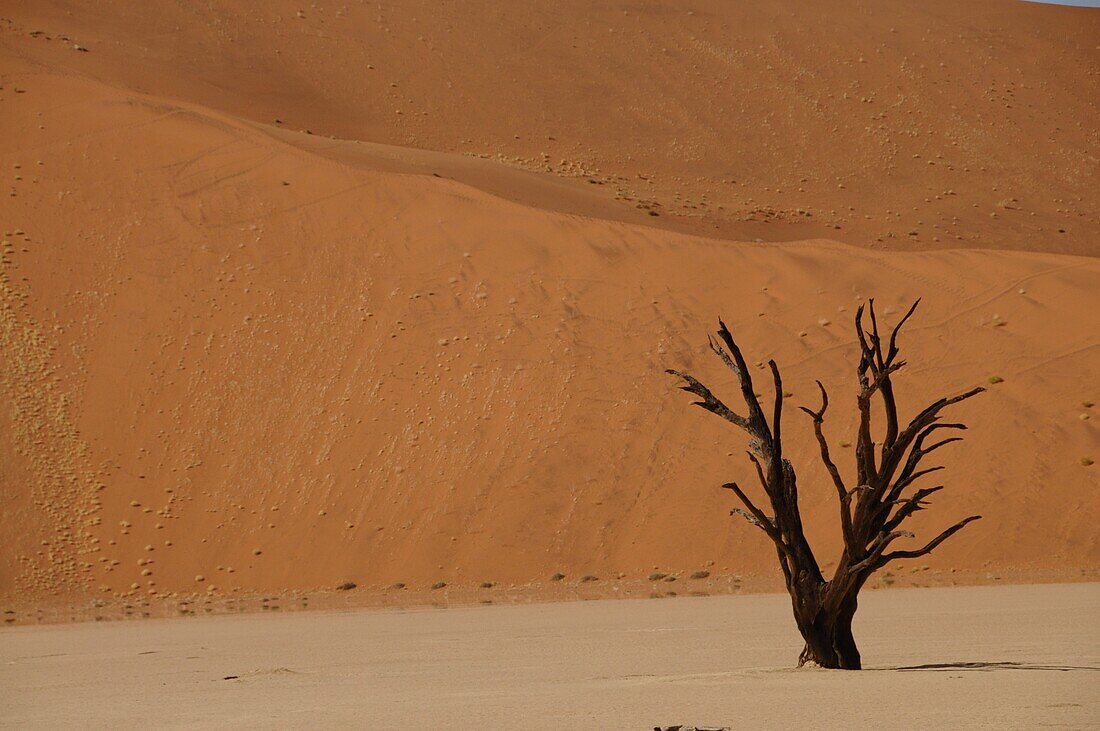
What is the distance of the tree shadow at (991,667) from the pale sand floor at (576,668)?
0.02 metres

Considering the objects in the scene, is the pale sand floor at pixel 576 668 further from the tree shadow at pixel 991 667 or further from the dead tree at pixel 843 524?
the dead tree at pixel 843 524

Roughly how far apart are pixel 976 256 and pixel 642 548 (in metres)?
12.4

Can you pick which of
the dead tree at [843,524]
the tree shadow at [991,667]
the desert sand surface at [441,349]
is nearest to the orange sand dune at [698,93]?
the desert sand surface at [441,349]

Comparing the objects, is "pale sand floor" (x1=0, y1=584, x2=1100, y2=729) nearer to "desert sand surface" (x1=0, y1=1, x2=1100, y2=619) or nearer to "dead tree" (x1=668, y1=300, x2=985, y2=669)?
"dead tree" (x1=668, y1=300, x2=985, y2=669)

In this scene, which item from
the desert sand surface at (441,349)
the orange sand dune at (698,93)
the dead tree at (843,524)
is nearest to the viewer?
the dead tree at (843,524)

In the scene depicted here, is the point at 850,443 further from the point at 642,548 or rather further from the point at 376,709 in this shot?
the point at 376,709

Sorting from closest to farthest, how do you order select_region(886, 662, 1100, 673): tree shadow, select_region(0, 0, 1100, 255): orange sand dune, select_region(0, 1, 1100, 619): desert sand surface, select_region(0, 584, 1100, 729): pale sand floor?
select_region(0, 584, 1100, 729): pale sand floor < select_region(886, 662, 1100, 673): tree shadow < select_region(0, 1, 1100, 619): desert sand surface < select_region(0, 0, 1100, 255): orange sand dune

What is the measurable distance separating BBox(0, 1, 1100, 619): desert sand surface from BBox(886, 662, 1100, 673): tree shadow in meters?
9.57

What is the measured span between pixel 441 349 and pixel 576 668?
Answer: 1417 cm

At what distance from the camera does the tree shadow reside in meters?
9.78

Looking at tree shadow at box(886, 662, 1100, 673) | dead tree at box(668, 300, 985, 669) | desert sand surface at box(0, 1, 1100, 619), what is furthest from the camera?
desert sand surface at box(0, 1, 1100, 619)

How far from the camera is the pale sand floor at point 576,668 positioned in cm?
815

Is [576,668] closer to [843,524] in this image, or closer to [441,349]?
[843,524]

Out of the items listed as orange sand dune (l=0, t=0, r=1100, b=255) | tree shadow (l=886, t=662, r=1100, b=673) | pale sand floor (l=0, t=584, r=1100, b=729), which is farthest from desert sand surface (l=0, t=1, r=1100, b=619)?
tree shadow (l=886, t=662, r=1100, b=673)
